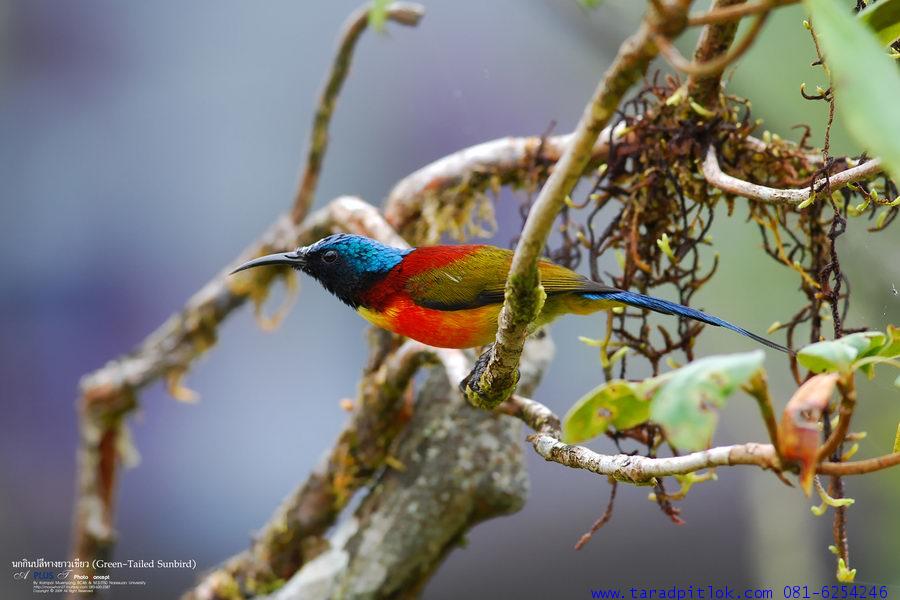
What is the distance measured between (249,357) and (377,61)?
241 centimetres

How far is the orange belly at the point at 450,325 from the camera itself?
273 centimetres

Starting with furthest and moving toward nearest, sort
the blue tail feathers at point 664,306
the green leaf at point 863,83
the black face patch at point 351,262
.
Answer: the black face patch at point 351,262, the blue tail feathers at point 664,306, the green leaf at point 863,83

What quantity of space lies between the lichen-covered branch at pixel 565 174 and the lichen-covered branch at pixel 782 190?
0.76m

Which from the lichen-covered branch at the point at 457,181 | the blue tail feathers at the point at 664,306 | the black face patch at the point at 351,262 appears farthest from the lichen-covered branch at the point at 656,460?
the lichen-covered branch at the point at 457,181

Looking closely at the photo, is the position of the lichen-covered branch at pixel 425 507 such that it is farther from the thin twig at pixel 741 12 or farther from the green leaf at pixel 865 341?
the thin twig at pixel 741 12

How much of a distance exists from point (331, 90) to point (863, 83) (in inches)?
122

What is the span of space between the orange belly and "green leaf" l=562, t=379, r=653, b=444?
134cm

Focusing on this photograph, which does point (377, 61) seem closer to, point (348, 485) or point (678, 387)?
point (348, 485)

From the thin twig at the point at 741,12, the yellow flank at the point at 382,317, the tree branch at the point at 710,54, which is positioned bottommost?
the thin twig at the point at 741,12

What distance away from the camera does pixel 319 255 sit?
121 inches

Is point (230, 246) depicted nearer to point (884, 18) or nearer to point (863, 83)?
point (884, 18)

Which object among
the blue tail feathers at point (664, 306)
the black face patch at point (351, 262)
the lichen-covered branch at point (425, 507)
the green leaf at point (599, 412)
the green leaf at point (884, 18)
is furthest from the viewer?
the lichen-covered branch at point (425, 507)

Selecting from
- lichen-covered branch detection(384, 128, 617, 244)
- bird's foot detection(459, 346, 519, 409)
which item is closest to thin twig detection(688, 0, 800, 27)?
bird's foot detection(459, 346, 519, 409)

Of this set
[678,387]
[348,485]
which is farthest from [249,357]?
[678,387]
